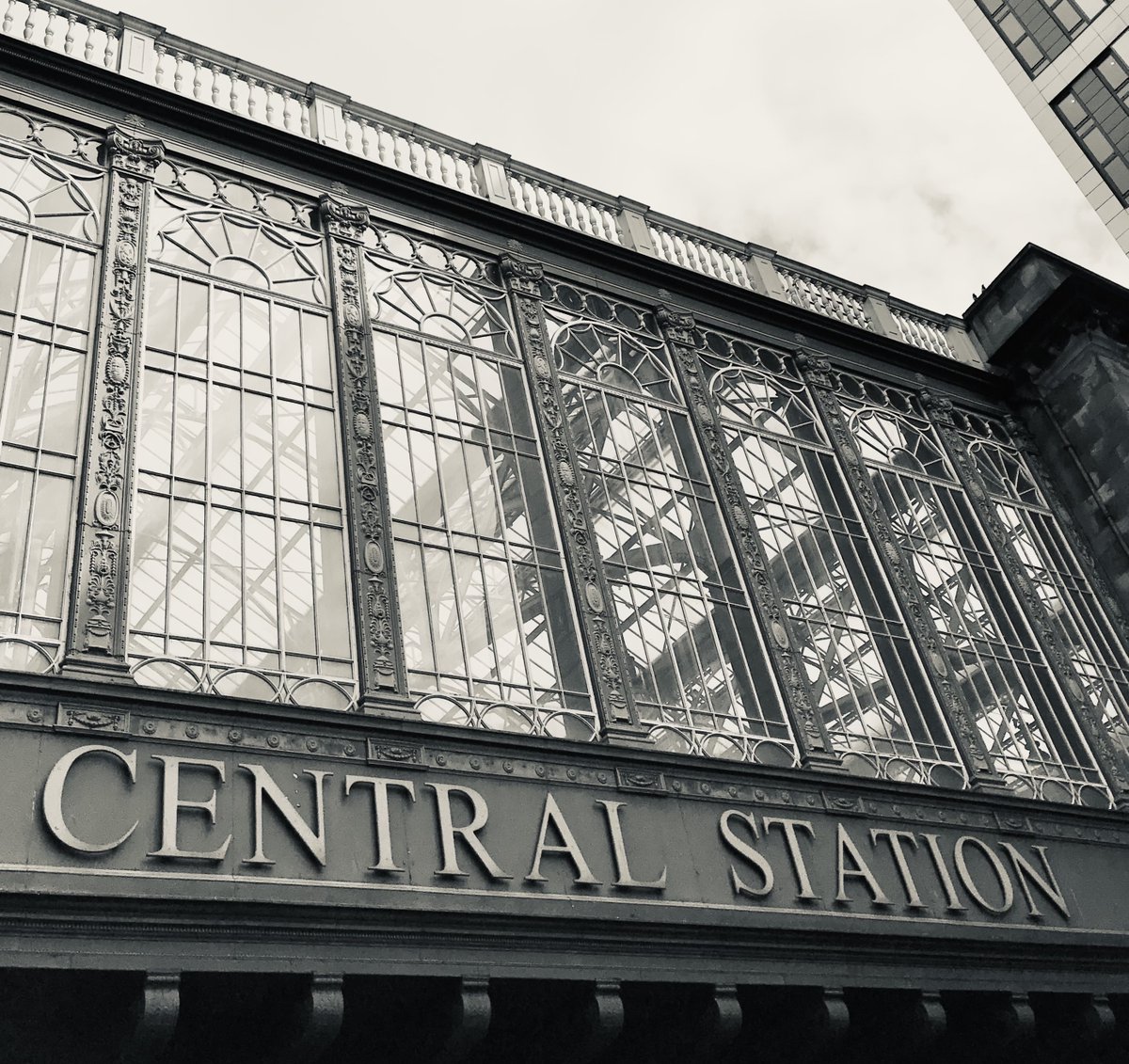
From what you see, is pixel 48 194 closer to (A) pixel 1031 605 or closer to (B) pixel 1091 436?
(A) pixel 1031 605

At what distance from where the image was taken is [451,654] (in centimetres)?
1041

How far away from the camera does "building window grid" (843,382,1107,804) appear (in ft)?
44.0

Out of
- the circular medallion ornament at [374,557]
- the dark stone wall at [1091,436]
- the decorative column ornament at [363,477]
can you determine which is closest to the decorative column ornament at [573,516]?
the decorative column ornament at [363,477]

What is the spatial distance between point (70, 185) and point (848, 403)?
9.67m

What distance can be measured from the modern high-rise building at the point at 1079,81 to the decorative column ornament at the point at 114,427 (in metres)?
18.1

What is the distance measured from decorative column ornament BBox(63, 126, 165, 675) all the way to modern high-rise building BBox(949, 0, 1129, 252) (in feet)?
59.3

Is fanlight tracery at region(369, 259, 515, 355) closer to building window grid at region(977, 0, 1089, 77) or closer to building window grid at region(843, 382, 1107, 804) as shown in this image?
building window grid at region(843, 382, 1107, 804)

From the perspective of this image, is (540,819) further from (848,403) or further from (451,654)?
(848,403)

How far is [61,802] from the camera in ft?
25.3

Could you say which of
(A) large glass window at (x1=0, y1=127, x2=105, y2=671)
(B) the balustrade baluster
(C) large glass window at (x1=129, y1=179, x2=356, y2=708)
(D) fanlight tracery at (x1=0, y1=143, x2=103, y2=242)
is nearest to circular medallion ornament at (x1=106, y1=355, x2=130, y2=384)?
(A) large glass window at (x1=0, y1=127, x2=105, y2=671)

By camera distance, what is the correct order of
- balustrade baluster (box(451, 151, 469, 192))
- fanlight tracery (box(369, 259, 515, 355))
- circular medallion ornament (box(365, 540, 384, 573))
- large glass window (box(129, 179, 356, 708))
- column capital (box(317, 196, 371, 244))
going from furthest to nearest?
balustrade baluster (box(451, 151, 469, 192))
column capital (box(317, 196, 371, 244))
fanlight tracery (box(369, 259, 515, 355))
circular medallion ornament (box(365, 540, 384, 573))
large glass window (box(129, 179, 356, 708))

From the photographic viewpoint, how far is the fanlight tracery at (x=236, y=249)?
1185cm

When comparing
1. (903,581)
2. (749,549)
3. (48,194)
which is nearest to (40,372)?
(48,194)

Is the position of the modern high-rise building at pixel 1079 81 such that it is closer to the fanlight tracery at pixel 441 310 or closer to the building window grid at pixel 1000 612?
the building window grid at pixel 1000 612
